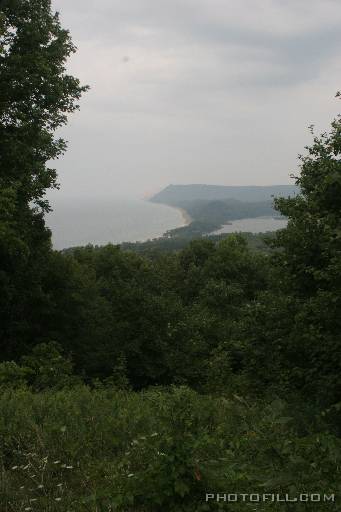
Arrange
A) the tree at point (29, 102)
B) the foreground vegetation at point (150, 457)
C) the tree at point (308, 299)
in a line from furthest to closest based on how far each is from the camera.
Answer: the tree at point (29, 102) → the tree at point (308, 299) → the foreground vegetation at point (150, 457)

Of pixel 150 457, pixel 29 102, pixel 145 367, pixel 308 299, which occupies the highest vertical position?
pixel 29 102

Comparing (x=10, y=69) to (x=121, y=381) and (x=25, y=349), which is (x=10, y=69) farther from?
(x=25, y=349)

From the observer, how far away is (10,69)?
14.5 metres

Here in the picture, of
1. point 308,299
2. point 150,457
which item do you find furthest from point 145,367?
point 150,457

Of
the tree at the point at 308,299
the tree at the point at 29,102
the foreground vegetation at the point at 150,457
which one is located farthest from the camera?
the tree at the point at 29,102

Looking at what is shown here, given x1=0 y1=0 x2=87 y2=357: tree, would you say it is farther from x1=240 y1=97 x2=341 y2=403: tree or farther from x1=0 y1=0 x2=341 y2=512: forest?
x1=240 y1=97 x2=341 y2=403: tree

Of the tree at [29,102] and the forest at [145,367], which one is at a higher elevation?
the tree at [29,102]

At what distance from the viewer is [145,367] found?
774 inches

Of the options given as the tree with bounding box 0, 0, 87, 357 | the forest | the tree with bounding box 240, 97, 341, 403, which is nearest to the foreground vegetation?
the forest

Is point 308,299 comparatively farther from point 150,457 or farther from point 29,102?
point 29,102

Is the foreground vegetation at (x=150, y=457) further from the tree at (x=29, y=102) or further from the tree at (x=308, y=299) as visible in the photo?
the tree at (x=29, y=102)

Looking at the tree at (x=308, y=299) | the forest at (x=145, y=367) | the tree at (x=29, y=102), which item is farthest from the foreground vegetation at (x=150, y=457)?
the tree at (x=29, y=102)

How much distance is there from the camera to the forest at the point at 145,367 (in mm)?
4586

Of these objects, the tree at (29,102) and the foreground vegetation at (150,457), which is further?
the tree at (29,102)
